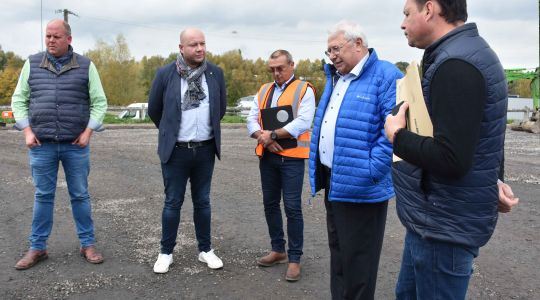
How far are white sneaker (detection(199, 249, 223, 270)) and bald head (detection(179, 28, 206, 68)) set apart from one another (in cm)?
182

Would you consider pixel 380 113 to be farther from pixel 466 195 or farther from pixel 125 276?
pixel 125 276

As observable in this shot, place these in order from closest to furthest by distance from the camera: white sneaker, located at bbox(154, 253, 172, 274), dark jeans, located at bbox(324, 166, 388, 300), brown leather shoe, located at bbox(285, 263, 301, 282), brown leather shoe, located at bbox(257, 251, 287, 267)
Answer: dark jeans, located at bbox(324, 166, 388, 300) → brown leather shoe, located at bbox(285, 263, 301, 282) → white sneaker, located at bbox(154, 253, 172, 274) → brown leather shoe, located at bbox(257, 251, 287, 267)

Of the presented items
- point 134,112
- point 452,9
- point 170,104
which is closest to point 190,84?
point 170,104

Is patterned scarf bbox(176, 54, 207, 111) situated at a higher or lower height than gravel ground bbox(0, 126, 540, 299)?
higher

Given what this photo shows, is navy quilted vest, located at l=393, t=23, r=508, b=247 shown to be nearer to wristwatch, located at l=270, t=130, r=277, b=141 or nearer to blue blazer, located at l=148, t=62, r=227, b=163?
wristwatch, located at l=270, t=130, r=277, b=141

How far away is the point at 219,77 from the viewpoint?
15.1 ft

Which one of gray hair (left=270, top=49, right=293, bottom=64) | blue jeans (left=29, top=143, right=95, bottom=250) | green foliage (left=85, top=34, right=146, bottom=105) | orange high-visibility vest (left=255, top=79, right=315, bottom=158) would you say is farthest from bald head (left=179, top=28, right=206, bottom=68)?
green foliage (left=85, top=34, right=146, bottom=105)

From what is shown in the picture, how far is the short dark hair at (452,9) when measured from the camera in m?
2.01

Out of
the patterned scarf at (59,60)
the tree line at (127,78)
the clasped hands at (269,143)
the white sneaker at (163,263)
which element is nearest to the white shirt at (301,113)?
the clasped hands at (269,143)

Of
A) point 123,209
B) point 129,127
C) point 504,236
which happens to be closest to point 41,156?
point 123,209

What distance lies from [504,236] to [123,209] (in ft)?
15.9

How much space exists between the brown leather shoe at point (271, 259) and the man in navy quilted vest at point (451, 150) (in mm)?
2457

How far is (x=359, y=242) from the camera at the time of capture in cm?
311

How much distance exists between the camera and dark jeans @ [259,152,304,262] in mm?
4398
